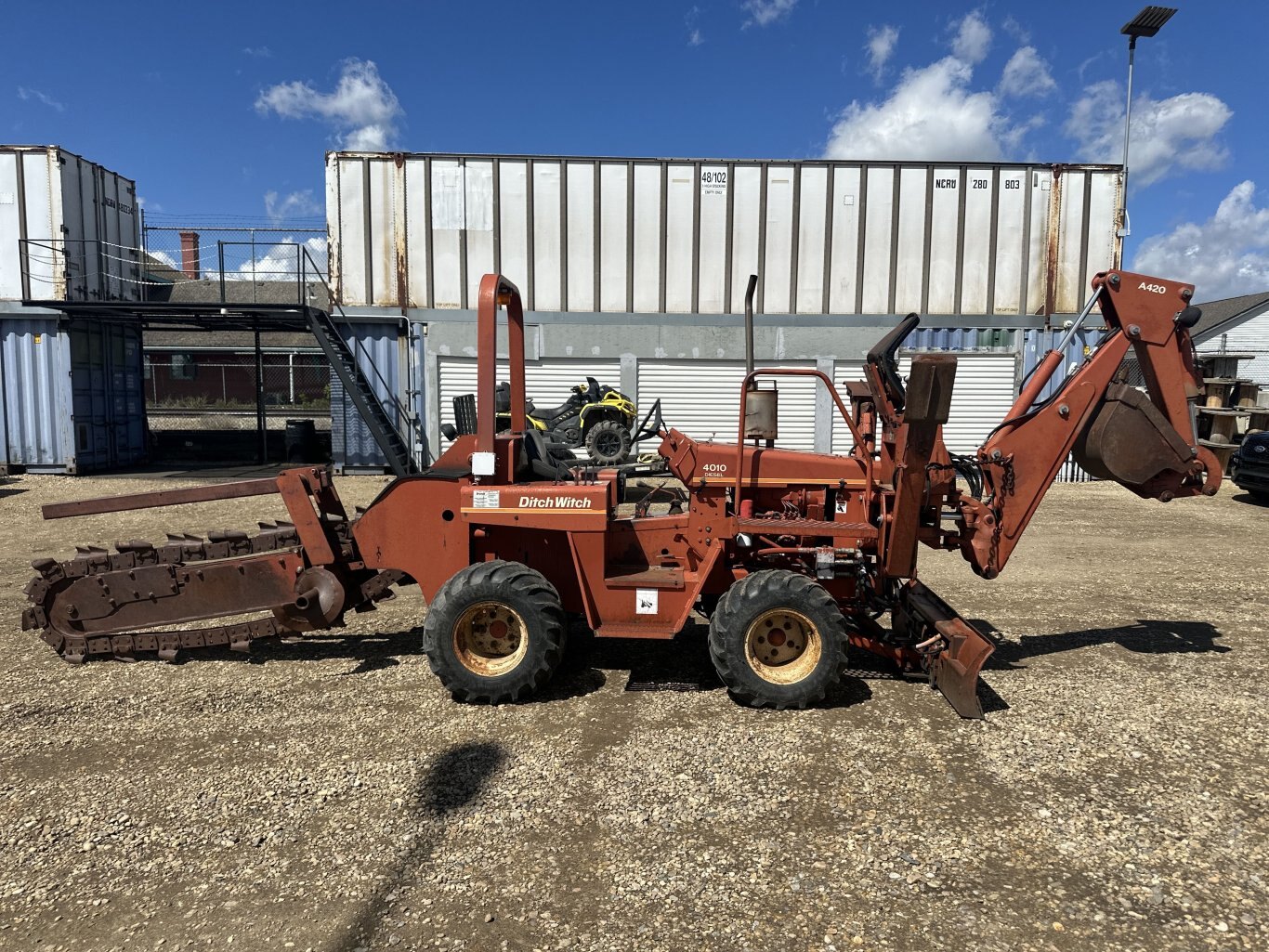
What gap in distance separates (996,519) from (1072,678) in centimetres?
120

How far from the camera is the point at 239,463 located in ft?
56.6

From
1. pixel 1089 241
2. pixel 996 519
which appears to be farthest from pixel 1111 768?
pixel 1089 241

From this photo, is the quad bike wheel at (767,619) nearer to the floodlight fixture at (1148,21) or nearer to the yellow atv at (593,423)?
the yellow atv at (593,423)

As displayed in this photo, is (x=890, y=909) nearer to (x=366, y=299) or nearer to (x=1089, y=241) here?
(x=366, y=299)

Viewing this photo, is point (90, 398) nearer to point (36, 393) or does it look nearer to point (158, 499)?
point (36, 393)

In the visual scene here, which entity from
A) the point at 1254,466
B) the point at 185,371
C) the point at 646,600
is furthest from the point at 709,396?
the point at 185,371

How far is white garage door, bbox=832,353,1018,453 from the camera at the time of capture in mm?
15469

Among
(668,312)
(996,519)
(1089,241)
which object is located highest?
(1089,241)

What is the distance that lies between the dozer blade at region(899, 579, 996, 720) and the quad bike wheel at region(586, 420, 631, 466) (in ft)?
27.9

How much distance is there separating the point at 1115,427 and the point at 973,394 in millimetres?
11025

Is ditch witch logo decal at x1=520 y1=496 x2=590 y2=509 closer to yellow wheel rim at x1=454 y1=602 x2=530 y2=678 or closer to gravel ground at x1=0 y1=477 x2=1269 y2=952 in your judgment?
yellow wheel rim at x1=454 y1=602 x2=530 y2=678

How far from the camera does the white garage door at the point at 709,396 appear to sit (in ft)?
50.9

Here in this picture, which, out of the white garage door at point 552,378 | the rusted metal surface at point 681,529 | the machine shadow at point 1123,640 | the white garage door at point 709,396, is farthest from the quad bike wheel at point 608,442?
the rusted metal surface at point 681,529

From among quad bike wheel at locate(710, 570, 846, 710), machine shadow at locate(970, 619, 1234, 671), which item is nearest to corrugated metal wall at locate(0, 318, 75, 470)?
quad bike wheel at locate(710, 570, 846, 710)
